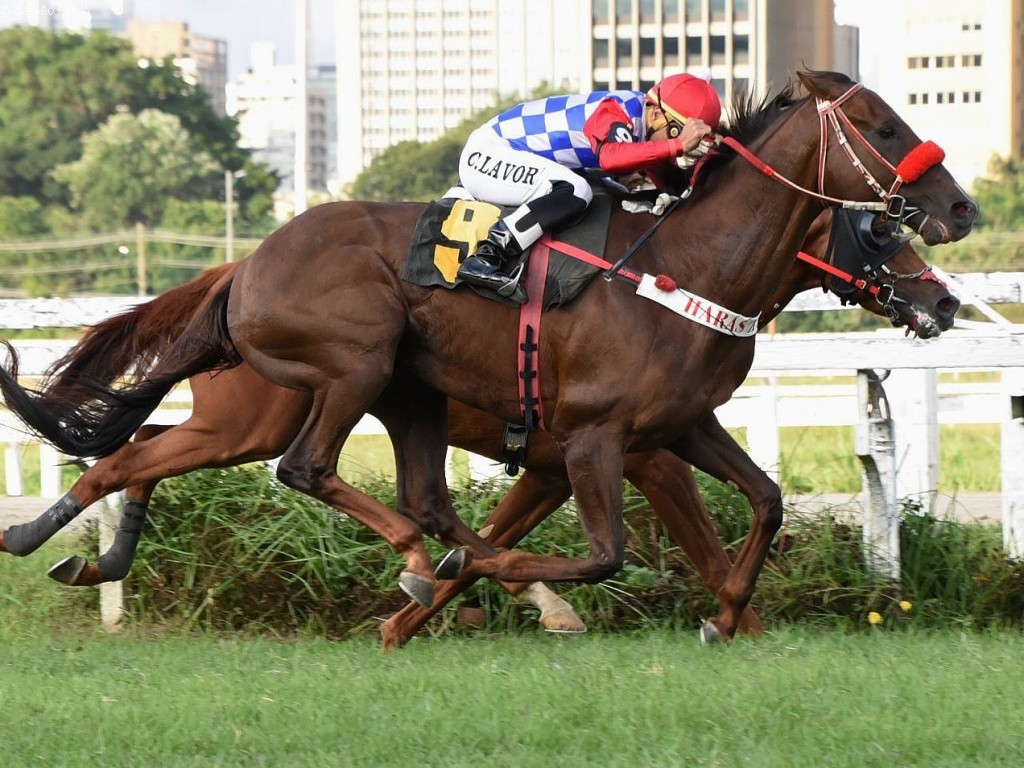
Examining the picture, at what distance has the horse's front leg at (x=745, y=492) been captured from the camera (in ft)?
17.0

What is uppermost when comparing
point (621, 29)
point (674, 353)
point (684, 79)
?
point (621, 29)

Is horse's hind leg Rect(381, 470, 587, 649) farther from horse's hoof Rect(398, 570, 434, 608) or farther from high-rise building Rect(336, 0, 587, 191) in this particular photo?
high-rise building Rect(336, 0, 587, 191)

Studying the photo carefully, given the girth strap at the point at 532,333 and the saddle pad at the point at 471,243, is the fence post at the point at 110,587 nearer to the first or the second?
the saddle pad at the point at 471,243

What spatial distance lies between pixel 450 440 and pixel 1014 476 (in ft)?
6.93

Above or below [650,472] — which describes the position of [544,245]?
above

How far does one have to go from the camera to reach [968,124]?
91.4 meters

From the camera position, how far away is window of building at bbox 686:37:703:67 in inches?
3924

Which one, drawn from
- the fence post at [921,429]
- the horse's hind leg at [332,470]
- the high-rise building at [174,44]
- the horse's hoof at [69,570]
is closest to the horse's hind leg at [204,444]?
the horse's hoof at [69,570]

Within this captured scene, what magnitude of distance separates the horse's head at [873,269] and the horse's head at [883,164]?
23.2 inches

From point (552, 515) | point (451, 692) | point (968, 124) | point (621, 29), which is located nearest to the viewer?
point (451, 692)

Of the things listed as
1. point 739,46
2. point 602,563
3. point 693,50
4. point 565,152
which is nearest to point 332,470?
point 602,563

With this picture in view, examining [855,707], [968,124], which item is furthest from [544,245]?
[968,124]

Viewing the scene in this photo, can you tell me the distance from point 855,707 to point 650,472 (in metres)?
1.59

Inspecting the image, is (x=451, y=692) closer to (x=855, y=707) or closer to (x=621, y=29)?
(x=855, y=707)
